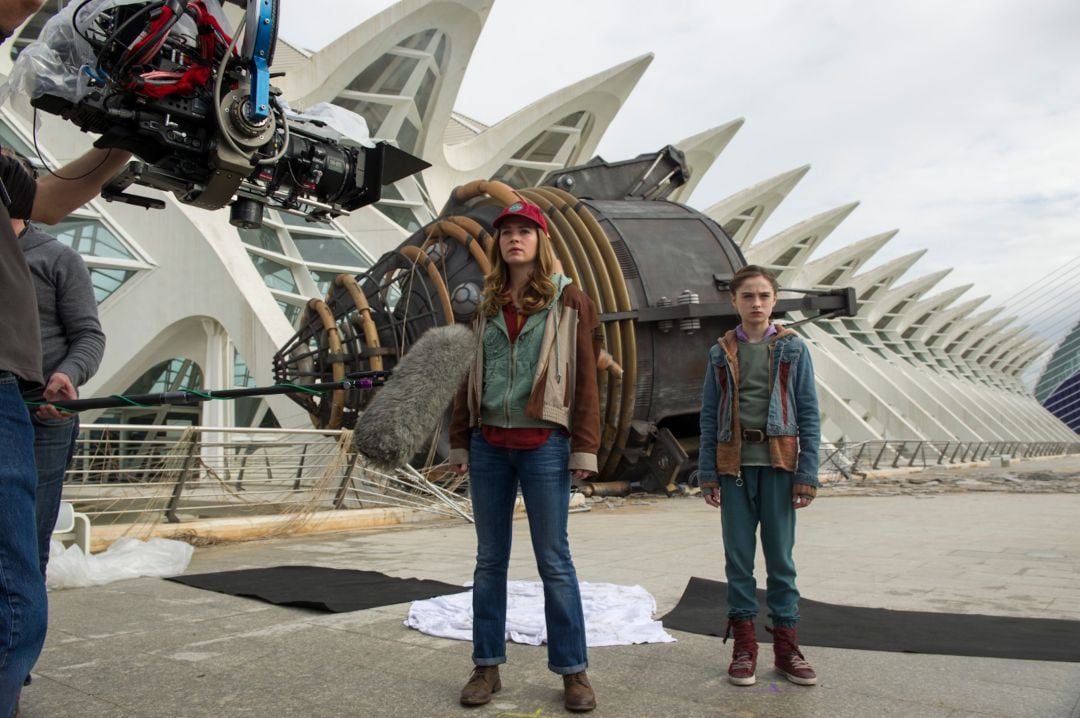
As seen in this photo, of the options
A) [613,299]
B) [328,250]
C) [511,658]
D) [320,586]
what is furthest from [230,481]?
[328,250]

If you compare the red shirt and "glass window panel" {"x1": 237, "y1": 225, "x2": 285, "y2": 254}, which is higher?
"glass window panel" {"x1": 237, "y1": 225, "x2": 285, "y2": 254}

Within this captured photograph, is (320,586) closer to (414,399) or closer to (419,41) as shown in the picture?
(414,399)

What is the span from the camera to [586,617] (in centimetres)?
351

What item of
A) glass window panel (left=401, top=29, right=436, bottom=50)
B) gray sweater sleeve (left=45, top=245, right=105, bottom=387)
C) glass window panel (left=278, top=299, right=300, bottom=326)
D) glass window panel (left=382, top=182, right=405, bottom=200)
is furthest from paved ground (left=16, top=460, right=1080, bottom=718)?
glass window panel (left=401, top=29, right=436, bottom=50)

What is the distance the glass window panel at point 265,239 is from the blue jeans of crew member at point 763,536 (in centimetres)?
1838

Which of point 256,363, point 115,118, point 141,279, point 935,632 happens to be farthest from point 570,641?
point 141,279

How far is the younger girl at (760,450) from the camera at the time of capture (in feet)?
9.54

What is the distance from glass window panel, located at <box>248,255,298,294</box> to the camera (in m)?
19.3

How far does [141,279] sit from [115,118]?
15.1m

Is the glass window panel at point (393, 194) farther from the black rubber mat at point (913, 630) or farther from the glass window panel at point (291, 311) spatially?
the black rubber mat at point (913, 630)

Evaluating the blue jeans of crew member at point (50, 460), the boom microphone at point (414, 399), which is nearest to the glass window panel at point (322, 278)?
the blue jeans of crew member at point (50, 460)

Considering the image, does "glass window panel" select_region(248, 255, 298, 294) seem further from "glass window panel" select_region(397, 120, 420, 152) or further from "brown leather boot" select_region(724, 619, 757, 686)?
"brown leather boot" select_region(724, 619, 757, 686)

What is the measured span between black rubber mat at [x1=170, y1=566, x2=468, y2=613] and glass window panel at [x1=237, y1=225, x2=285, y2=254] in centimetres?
1606

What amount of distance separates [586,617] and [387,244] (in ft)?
66.5
